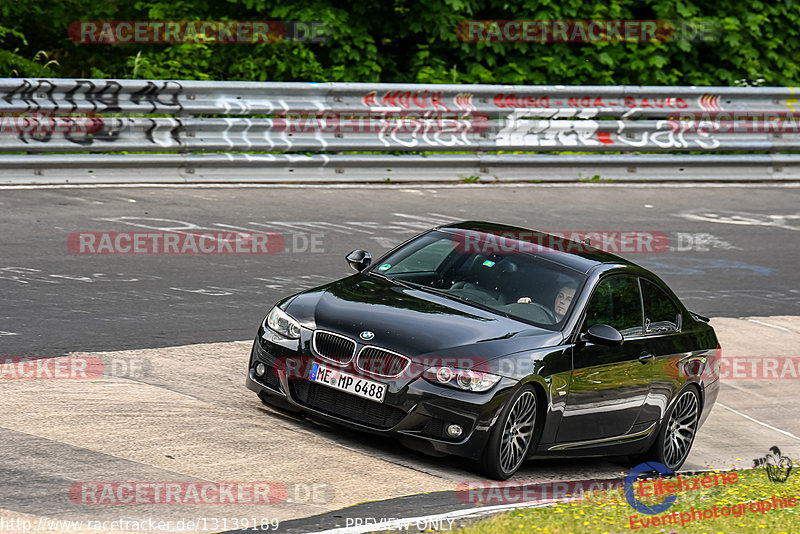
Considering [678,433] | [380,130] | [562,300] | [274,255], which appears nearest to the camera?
[562,300]

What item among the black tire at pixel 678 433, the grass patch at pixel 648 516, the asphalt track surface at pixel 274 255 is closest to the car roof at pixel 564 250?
the black tire at pixel 678 433

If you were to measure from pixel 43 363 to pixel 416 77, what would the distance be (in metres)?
13.5

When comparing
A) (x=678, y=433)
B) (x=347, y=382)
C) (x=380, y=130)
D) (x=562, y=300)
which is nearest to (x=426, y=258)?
(x=562, y=300)

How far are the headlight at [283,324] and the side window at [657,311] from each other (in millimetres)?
2671

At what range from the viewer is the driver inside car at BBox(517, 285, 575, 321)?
8.78 m

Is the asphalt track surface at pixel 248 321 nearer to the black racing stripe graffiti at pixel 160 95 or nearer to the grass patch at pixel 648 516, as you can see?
the grass patch at pixel 648 516

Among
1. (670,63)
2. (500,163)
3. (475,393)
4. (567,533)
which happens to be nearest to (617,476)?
(475,393)

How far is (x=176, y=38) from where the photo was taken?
20.3 metres

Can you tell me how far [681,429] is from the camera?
9914mm

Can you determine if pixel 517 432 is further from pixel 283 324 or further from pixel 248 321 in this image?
pixel 248 321

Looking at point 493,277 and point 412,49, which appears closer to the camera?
point 493,277

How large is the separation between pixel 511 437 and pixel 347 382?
110 cm

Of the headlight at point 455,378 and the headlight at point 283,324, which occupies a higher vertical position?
the headlight at point 283,324

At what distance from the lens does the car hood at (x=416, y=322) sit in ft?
26.3
